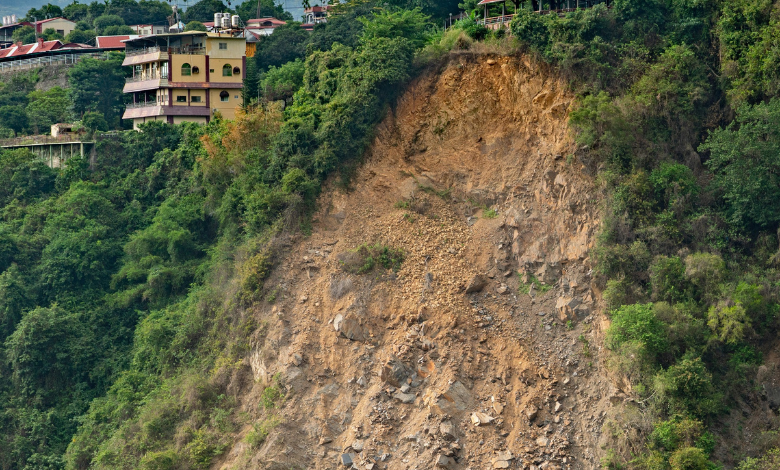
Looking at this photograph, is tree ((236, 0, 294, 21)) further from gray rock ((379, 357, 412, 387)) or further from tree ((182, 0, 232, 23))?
gray rock ((379, 357, 412, 387))

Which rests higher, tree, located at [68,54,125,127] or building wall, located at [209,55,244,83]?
building wall, located at [209,55,244,83]

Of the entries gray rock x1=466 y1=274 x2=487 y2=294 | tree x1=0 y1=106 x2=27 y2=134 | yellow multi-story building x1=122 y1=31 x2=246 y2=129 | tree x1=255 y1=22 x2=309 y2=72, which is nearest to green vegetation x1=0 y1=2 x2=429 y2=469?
yellow multi-story building x1=122 y1=31 x2=246 y2=129

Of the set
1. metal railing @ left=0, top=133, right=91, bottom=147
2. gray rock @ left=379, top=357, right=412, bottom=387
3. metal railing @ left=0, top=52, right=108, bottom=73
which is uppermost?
metal railing @ left=0, top=52, right=108, bottom=73

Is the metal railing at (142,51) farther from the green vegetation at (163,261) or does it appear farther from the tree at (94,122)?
the green vegetation at (163,261)

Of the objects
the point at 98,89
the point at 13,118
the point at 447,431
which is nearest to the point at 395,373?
the point at 447,431

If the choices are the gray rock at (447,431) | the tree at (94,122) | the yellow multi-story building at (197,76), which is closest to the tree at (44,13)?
the tree at (94,122)

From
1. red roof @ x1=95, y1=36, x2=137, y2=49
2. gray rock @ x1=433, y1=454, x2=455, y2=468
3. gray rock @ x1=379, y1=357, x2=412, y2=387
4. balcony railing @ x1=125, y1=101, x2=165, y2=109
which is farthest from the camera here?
red roof @ x1=95, y1=36, x2=137, y2=49
